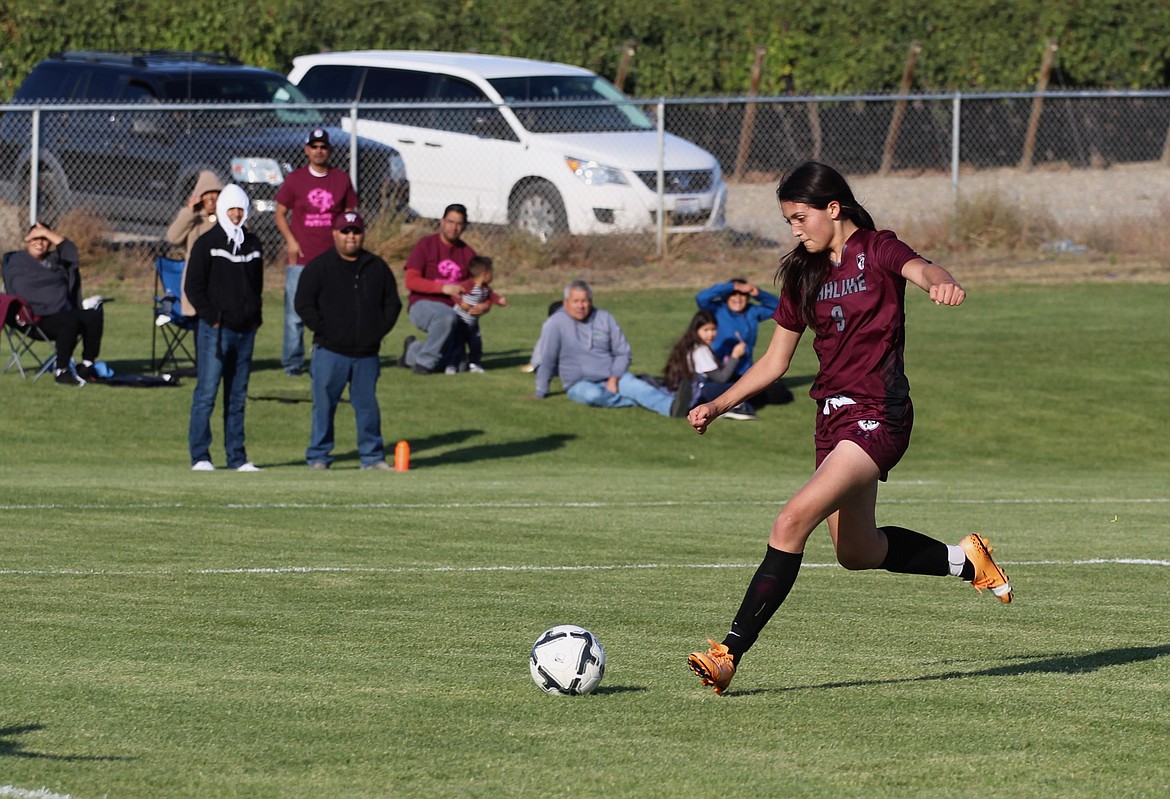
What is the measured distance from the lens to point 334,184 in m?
17.9

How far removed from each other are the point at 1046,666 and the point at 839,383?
4.92ft

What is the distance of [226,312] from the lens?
48.2ft

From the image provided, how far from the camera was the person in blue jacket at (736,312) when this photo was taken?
18312mm

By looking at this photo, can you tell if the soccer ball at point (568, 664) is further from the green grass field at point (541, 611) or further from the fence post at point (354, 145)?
the fence post at point (354, 145)

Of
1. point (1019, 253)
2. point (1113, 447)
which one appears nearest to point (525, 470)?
point (1113, 447)

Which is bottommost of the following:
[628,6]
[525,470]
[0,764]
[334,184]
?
[525,470]

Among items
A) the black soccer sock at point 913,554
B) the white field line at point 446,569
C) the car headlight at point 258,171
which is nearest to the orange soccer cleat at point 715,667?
the black soccer sock at point 913,554

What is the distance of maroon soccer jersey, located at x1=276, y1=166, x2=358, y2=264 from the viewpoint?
17.8 metres

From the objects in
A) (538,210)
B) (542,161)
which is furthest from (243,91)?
(538,210)

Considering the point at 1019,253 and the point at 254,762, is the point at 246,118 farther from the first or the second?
the point at 254,762

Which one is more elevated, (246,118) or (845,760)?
(246,118)

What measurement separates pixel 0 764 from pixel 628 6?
2949 cm

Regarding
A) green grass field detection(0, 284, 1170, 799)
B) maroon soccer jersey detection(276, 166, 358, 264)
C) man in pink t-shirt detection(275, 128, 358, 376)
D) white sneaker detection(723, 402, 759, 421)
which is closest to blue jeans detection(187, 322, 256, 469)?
green grass field detection(0, 284, 1170, 799)

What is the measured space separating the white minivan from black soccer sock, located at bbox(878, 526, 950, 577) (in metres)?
16.9
